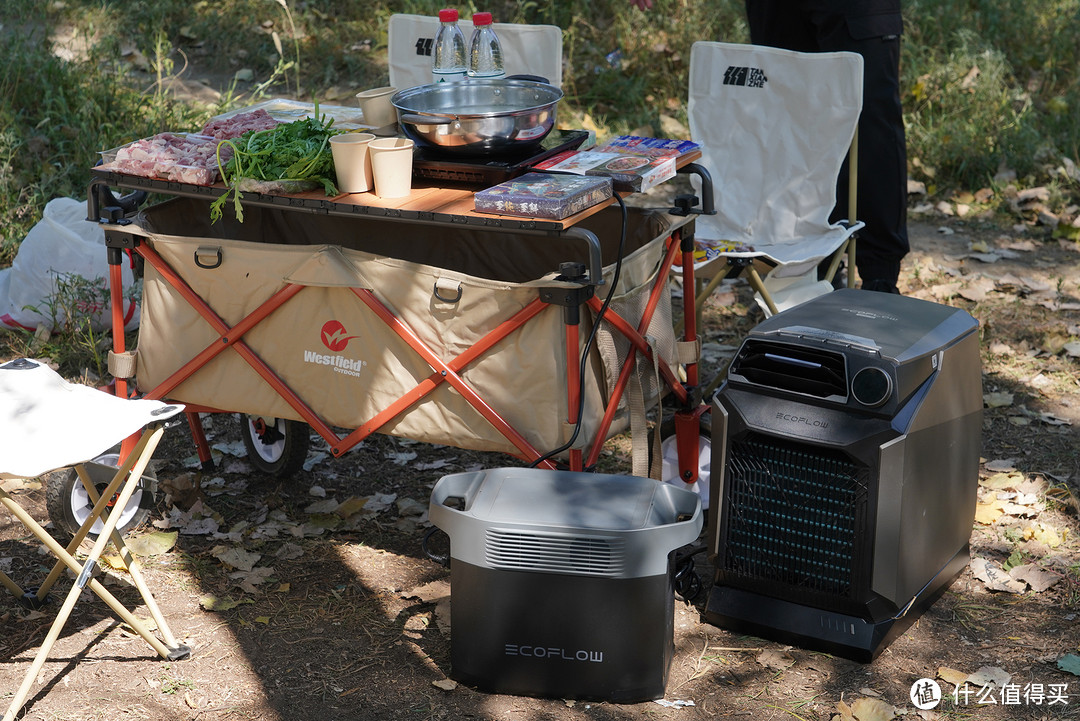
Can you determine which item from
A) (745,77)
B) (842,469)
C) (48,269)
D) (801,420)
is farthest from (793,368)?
(48,269)

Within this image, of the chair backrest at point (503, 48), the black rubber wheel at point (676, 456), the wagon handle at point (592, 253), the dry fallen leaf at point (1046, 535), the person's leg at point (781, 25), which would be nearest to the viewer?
the wagon handle at point (592, 253)

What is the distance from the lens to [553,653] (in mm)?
2738

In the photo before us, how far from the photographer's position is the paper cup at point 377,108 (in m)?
3.53

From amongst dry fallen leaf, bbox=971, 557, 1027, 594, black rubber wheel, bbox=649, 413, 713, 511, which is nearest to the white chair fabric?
black rubber wheel, bbox=649, 413, 713, 511

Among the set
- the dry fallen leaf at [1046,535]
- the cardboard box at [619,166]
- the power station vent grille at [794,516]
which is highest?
the cardboard box at [619,166]

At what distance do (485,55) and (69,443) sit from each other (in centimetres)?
179

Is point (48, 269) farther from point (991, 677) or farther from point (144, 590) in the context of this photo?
point (991, 677)

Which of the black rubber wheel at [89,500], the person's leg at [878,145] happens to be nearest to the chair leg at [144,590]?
the black rubber wheel at [89,500]

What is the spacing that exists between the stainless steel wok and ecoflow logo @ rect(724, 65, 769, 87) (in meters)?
1.44

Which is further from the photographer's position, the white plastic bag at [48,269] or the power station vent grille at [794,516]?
the white plastic bag at [48,269]

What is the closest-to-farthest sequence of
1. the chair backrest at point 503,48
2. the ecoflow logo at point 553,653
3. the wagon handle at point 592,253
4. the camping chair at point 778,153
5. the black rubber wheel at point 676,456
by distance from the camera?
the ecoflow logo at point 553,653
the wagon handle at point 592,253
the black rubber wheel at point 676,456
the camping chair at point 778,153
the chair backrest at point 503,48

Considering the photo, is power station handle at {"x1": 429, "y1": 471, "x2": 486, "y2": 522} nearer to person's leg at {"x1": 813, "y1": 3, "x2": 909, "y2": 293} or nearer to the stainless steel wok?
the stainless steel wok

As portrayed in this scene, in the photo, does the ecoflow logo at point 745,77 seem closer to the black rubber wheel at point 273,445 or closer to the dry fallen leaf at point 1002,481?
the dry fallen leaf at point 1002,481

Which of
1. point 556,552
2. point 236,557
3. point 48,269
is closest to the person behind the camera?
point 556,552
